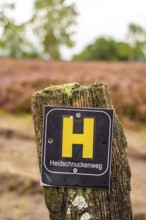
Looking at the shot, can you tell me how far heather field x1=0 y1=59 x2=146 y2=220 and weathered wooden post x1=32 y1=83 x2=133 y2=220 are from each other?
233cm

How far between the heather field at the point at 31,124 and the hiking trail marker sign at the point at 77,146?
8.09 feet

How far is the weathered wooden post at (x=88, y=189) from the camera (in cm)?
232

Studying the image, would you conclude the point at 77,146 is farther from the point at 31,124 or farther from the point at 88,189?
the point at 31,124

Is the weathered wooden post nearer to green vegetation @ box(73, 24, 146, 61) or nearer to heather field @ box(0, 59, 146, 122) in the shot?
heather field @ box(0, 59, 146, 122)

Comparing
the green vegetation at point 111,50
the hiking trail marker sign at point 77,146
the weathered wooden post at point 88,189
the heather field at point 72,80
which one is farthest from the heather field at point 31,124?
the green vegetation at point 111,50

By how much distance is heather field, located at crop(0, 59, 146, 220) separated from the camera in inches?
245

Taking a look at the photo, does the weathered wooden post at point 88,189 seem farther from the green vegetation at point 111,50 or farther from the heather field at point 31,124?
the green vegetation at point 111,50

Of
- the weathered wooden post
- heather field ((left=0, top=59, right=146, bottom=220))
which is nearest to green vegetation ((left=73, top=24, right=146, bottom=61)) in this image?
A: heather field ((left=0, top=59, right=146, bottom=220))

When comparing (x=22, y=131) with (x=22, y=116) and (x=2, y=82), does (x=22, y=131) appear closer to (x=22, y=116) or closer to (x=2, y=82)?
(x=22, y=116)

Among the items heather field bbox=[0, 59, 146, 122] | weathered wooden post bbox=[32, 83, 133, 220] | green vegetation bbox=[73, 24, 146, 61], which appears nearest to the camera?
weathered wooden post bbox=[32, 83, 133, 220]

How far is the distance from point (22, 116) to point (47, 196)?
10.4 meters

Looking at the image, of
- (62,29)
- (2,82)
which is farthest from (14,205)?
(62,29)

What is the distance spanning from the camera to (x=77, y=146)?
219 centimetres

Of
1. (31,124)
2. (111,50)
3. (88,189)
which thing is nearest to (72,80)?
(31,124)
